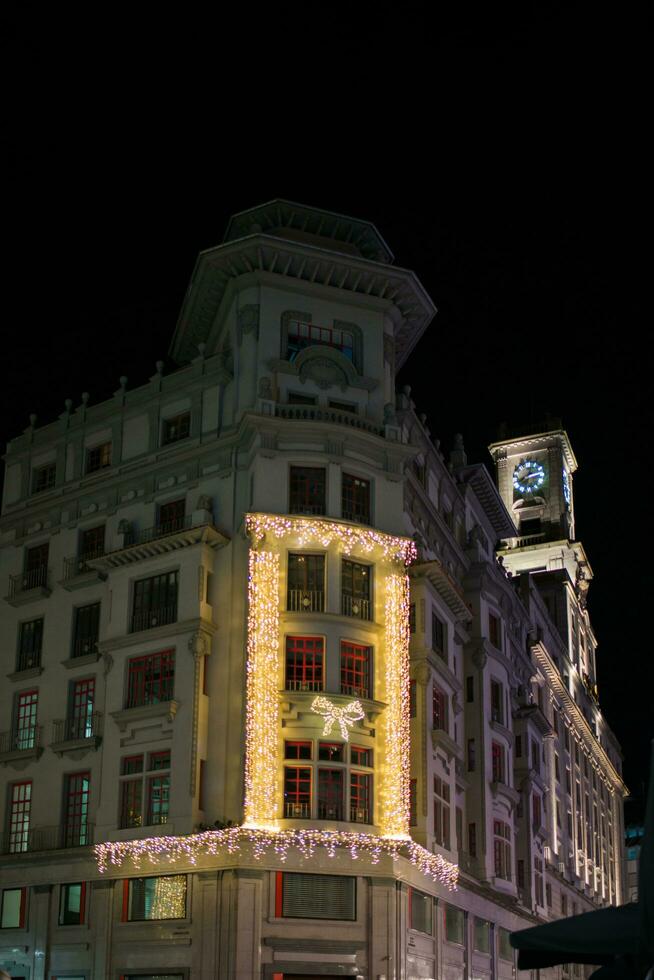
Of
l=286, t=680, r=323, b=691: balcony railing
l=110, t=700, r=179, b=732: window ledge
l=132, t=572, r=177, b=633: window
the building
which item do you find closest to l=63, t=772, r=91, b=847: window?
the building

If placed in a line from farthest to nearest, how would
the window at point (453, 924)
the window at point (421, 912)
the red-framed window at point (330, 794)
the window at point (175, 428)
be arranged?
the window at point (175, 428) → the window at point (453, 924) → the window at point (421, 912) → the red-framed window at point (330, 794)

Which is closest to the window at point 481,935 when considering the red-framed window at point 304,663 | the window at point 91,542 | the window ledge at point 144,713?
the red-framed window at point 304,663

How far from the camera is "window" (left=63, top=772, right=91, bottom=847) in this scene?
166ft

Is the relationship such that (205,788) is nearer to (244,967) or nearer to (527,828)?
(244,967)

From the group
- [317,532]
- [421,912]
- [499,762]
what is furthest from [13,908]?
[499,762]

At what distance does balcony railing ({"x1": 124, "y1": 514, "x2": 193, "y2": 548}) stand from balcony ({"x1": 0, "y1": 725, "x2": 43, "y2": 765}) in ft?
29.2

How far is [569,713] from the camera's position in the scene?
96250mm

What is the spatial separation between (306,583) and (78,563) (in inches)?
485

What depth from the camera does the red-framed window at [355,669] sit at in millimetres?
47969

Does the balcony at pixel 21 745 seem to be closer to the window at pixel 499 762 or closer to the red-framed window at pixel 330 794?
the red-framed window at pixel 330 794

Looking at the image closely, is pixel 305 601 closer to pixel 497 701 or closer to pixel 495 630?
pixel 497 701

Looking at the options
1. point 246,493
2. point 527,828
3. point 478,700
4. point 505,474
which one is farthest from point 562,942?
point 505,474

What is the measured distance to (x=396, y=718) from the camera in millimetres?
48438

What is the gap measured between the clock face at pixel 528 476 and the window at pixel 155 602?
250 feet
